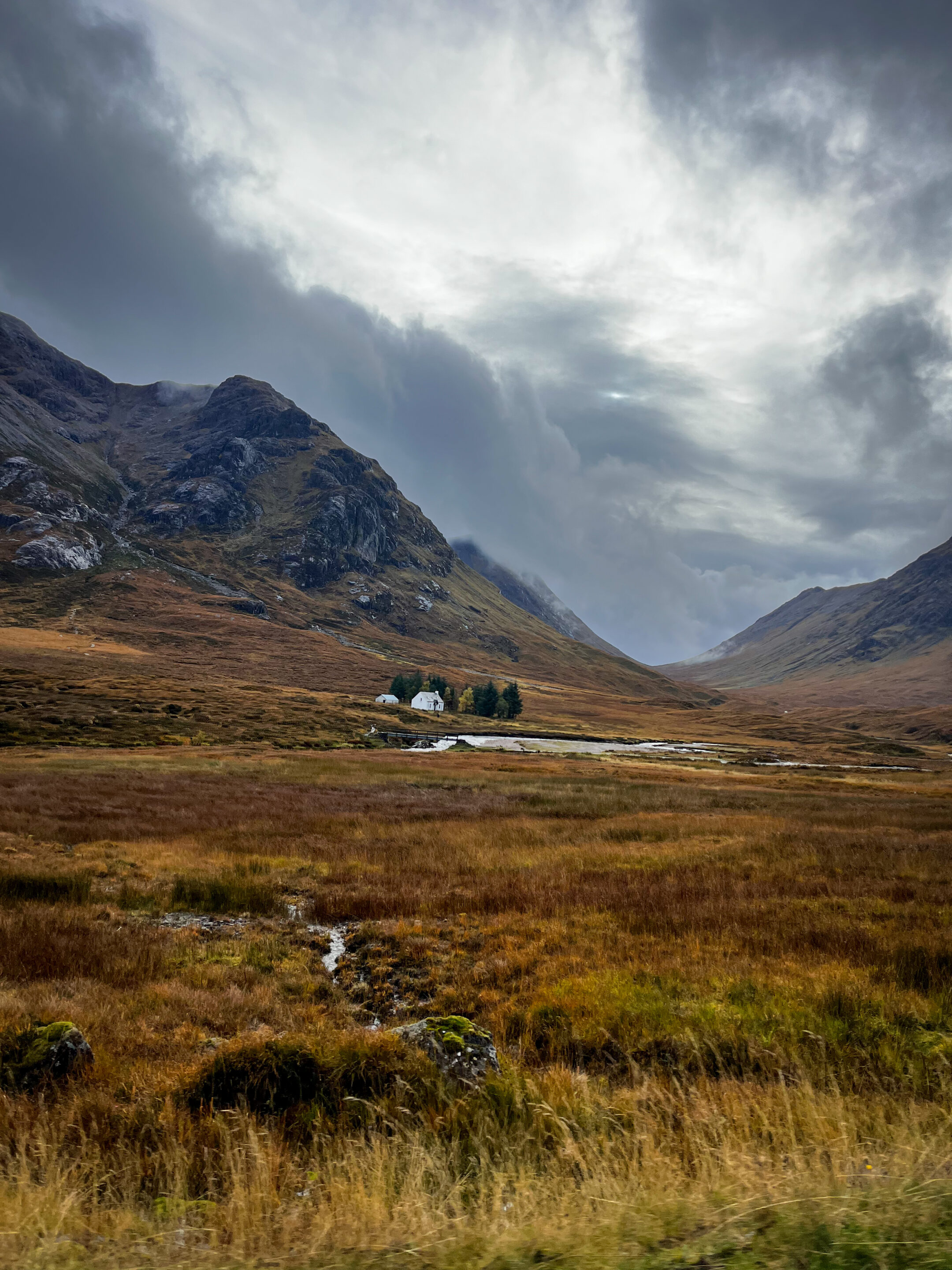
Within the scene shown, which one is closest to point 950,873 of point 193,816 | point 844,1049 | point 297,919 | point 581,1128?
point 844,1049

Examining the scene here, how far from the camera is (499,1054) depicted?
6531mm

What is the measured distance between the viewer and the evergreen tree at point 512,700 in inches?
5354

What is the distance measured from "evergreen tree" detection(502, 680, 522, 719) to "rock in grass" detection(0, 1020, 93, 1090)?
5129 inches

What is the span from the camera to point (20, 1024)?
6.24 metres

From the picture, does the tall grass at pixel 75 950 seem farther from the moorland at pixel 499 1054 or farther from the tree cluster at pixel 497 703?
the tree cluster at pixel 497 703

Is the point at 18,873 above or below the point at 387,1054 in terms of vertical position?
below

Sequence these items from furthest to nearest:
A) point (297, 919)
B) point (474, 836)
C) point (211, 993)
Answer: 1. point (474, 836)
2. point (297, 919)
3. point (211, 993)

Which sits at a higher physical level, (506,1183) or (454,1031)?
(506,1183)

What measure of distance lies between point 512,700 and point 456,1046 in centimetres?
13126

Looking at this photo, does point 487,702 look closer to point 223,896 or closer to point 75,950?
point 223,896

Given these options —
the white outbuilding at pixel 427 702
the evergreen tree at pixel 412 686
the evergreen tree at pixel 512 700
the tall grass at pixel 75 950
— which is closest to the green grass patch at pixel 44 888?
the tall grass at pixel 75 950

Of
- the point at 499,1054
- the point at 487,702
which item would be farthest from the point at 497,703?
the point at 499,1054

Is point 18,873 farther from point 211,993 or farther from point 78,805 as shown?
point 78,805

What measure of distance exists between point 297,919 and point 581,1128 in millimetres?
8941
